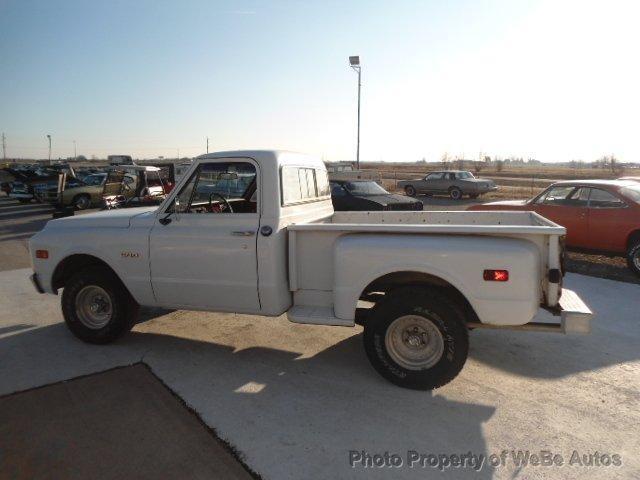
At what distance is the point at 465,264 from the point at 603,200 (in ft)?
20.0

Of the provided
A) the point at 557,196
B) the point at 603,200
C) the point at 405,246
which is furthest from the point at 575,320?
the point at 557,196

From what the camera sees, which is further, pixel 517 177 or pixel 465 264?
pixel 517 177

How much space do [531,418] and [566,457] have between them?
0.46m

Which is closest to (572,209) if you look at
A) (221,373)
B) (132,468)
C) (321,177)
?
(321,177)

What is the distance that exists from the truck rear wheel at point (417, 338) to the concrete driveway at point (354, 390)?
162 mm

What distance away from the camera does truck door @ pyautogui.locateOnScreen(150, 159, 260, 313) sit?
4230 mm

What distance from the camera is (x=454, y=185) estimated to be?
24.4 metres

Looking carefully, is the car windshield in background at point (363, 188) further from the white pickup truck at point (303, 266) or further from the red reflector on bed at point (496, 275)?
the red reflector on bed at point (496, 275)

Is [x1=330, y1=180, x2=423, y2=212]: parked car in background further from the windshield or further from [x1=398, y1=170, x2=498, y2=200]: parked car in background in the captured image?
the windshield

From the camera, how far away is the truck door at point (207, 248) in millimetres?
4230

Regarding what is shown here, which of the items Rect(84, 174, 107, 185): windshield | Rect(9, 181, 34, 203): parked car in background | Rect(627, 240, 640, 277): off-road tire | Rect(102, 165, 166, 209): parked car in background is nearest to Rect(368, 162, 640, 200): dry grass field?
Rect(627, 240, 640, 277): off-road tire

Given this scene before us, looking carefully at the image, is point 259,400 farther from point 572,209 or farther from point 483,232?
point 572,209

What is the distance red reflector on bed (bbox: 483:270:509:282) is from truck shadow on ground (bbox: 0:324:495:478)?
103 centimetres

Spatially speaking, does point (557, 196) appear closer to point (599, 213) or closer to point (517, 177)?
point (599, 213)
